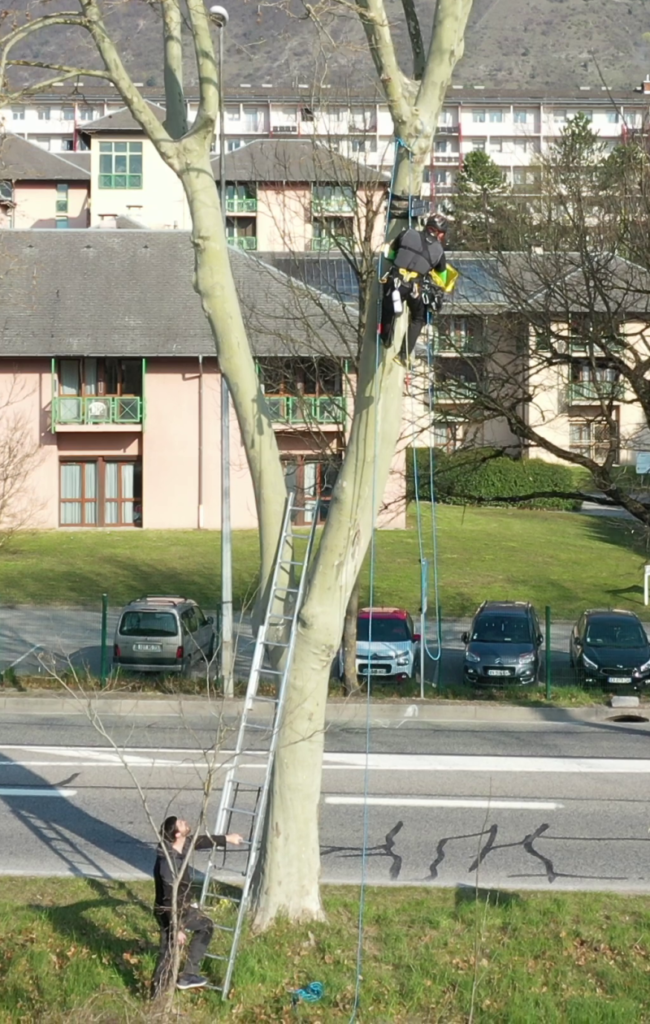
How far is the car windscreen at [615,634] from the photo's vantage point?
74.0ft

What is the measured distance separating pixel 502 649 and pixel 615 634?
2.14 metres

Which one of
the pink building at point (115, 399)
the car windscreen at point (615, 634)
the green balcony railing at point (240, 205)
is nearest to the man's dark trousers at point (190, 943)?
the car windscreen at point (615, 634)

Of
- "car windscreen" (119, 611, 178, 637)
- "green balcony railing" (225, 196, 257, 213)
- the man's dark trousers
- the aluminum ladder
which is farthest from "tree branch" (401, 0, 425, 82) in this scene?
"green balcony railing" (225, 196, 257, 213)

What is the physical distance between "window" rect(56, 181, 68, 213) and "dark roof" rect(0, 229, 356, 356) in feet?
113

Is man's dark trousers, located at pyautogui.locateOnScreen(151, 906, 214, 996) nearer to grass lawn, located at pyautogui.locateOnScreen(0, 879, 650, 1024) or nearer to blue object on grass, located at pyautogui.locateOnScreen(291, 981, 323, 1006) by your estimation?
grass lawn, located at pyautogui.locateOnScreen(0, 879, 650, 1024)

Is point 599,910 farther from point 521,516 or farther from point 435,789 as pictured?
point 521,516

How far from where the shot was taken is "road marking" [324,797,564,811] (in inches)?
524

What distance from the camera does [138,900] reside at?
10062mm

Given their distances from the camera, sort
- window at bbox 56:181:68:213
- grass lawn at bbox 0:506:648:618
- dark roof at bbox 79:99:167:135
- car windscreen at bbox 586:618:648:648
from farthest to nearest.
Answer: window at bbox 56:181:68:213 → dark roof at bbox 79:99:167:135 → grass lawn at bbox 0:506:648:618 → car windscreen at bbox 586:618:648:648

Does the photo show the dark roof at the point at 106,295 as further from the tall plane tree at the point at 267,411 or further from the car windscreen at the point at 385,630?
the tall plane tree at the point at 267,411

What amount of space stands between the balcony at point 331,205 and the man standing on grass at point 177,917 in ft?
43.2

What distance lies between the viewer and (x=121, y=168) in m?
68.4

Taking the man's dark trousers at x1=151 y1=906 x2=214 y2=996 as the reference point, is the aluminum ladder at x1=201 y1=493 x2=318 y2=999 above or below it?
above

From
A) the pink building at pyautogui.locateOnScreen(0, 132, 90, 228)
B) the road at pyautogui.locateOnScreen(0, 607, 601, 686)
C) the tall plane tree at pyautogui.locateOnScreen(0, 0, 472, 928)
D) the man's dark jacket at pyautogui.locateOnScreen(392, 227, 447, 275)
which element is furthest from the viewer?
the pink building at pyautogui.locateOnScreen(0, 132, 90, 228)
